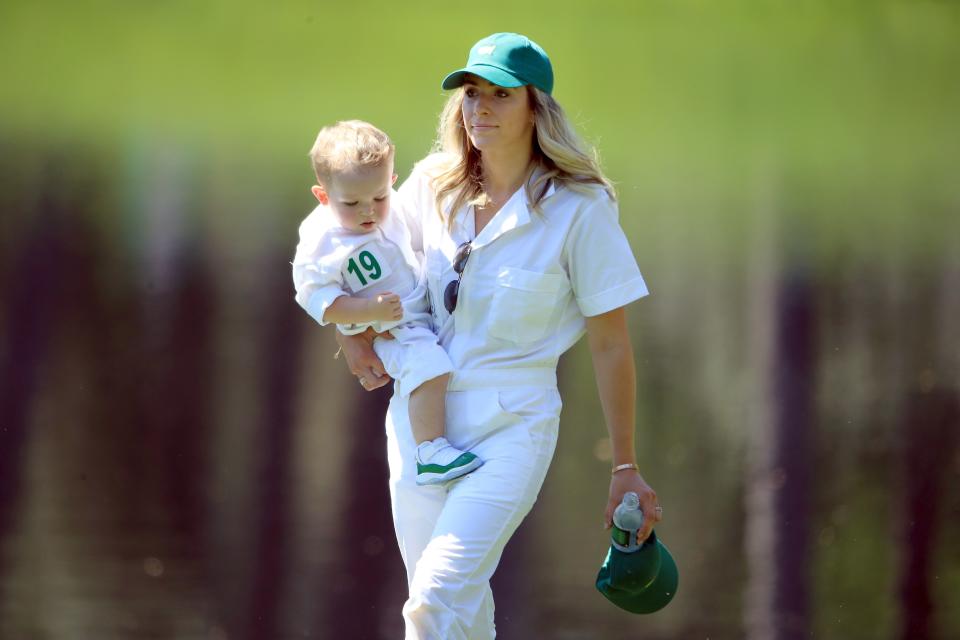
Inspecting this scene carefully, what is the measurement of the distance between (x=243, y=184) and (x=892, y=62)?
221cm

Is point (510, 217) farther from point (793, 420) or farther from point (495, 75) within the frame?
point (793, 420)

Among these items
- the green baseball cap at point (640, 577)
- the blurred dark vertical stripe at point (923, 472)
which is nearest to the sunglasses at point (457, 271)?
the green baseball cap at point (640, 577)

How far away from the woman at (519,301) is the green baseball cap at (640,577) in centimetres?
8

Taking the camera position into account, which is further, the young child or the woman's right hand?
the woman's right hand

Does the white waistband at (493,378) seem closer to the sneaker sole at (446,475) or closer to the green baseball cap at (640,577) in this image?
the sneaker sole at (446,475)

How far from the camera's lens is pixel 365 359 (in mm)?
3207

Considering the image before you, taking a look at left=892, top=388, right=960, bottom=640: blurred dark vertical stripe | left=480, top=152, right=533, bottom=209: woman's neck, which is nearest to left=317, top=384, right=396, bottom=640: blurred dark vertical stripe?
left=480, top=152, right=533, bottom=209: woman's neck

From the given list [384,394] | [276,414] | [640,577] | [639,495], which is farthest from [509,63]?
[276,414]

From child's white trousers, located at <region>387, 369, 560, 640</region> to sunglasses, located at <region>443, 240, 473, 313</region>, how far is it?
18 cm

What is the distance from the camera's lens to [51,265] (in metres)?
4.29

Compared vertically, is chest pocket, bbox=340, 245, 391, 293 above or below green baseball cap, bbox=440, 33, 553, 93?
below

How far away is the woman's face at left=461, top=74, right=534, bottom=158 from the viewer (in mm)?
3055

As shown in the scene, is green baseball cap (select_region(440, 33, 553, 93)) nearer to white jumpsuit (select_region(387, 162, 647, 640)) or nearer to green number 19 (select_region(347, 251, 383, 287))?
white jumpsuit (select_region(387, 162, 647, 640))

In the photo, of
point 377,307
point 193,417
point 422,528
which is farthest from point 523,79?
point 193,417
